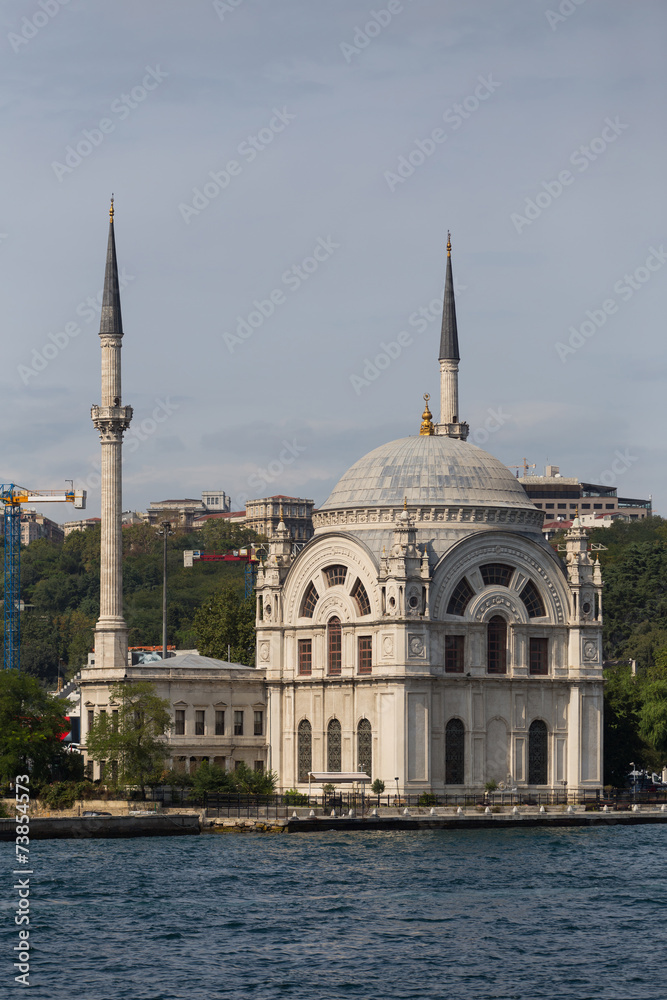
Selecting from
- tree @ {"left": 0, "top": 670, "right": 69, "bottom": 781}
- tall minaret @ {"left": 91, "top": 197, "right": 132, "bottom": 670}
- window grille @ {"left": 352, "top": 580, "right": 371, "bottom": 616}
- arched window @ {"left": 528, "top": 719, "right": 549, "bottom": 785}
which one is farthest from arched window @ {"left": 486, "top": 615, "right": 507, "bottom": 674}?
tree @ {"left": 0, "top": 670, "right": 69, "bottom": 781}

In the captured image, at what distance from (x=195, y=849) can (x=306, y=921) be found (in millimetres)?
16584

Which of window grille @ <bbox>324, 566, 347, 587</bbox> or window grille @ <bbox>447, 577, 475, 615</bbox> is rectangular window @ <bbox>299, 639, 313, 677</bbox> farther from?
window grille @ <bbox>447, 577, 475, 615</bbox>

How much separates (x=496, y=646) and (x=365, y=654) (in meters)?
5.85

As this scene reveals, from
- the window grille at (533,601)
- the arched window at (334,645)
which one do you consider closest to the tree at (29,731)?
the arched window at (334,645)

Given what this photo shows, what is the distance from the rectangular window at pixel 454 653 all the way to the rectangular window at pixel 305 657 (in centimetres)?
745

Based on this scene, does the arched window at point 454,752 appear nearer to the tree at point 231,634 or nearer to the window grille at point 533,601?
the window grille at point 533,601

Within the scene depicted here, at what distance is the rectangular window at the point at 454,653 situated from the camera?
87875 mm

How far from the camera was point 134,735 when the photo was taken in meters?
83.4

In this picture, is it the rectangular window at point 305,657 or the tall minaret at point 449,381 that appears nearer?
the rectangular window at point 305,657

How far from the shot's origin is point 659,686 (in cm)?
10000

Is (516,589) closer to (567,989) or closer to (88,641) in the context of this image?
(567,989)

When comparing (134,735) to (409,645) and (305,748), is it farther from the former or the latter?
(409,645)

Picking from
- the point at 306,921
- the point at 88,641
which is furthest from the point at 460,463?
the point at 88,641

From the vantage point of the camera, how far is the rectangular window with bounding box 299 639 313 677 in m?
92.4
